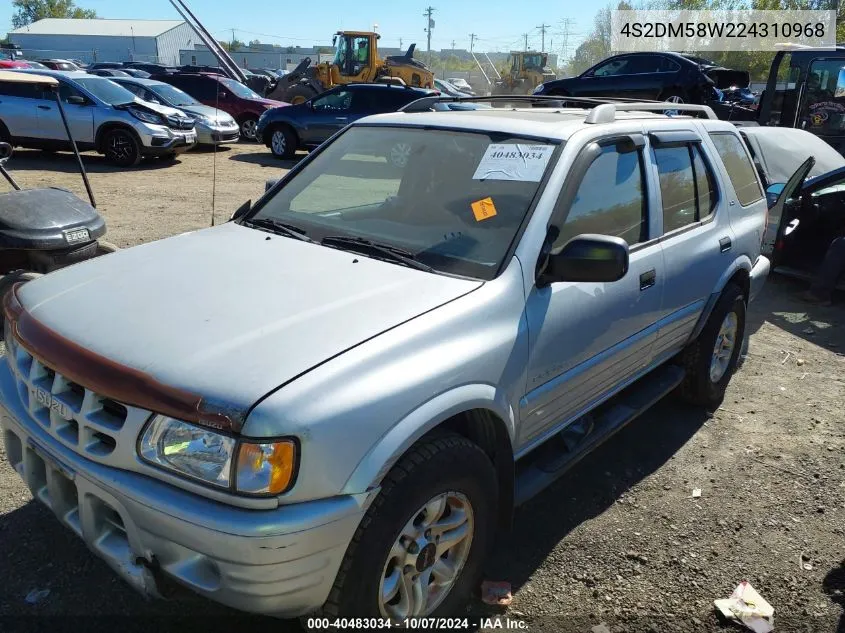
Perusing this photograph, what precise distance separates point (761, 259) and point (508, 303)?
118 inches

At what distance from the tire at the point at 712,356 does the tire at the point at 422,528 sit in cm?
220

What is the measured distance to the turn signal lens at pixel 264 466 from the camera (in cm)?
187

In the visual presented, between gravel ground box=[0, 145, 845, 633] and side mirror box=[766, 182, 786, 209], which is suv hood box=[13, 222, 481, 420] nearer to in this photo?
gravel ground box=[0, 145, 845, 633]

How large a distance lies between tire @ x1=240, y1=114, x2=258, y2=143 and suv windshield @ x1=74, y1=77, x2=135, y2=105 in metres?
4.63

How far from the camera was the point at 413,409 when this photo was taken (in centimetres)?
210

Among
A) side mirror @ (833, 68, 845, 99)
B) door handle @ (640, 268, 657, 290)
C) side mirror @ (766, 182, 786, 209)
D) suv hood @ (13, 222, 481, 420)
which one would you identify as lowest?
side mirror @ (766, 182, 786, 209)

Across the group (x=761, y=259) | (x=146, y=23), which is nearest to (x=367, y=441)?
(x=761, y=259)

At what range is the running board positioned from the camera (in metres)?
2.93

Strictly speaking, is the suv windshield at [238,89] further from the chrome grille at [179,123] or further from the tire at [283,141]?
the chrome grille at [179,123]

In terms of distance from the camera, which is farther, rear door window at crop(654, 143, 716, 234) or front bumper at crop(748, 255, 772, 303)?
front bumper at crop(748, 255, 772, 303)

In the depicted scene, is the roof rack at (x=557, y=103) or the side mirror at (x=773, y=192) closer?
the roof rack at (x=557, y=103)

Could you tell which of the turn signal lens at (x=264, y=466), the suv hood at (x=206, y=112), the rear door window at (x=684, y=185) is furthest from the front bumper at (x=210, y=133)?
the turn signal lens at (x=264, y=466)

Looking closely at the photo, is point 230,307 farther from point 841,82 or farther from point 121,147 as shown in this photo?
point 121,147

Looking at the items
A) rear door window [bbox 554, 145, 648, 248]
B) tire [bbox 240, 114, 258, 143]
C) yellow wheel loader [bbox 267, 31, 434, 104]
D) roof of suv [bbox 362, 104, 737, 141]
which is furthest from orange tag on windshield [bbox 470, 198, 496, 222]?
yellow wheel loader [bbox 267, 31, 434, 104]
